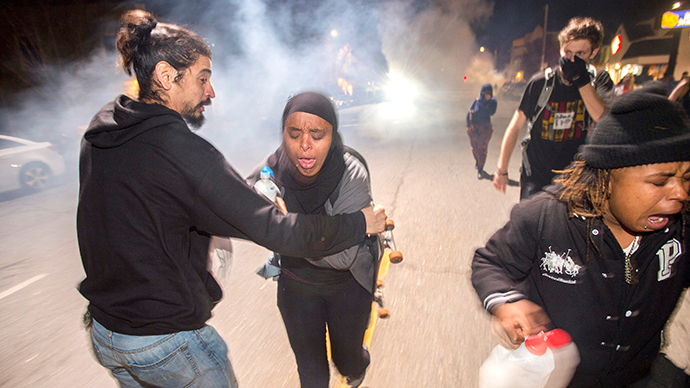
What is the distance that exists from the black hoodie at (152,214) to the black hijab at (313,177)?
23.3 inches

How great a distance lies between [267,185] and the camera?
1.93m

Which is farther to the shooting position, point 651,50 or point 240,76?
point 651,50

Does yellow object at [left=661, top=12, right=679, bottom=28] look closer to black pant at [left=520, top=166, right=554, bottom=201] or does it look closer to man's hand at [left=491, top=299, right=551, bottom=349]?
black pant at [left=520, top=166, right=554, bottom=201]

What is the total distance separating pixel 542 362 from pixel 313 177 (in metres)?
1.27

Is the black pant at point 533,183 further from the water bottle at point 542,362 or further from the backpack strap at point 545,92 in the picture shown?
the water bottle at point 542,362

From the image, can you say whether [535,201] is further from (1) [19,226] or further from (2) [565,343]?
(1) [19,226]

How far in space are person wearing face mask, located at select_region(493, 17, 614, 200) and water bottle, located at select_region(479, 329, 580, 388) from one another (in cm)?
191

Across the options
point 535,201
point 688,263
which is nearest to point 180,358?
point 535,201

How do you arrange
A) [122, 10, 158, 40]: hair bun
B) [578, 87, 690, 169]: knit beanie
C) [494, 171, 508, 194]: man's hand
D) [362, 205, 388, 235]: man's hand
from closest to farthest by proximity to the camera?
[578, 87, 690, 169]: knit beanie
[122, 10, 158, 40]: hair bun
[362, 205, 388, 235]: man's hand
[494, 171, 508, 194]: man's hand

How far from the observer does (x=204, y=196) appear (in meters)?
1.22

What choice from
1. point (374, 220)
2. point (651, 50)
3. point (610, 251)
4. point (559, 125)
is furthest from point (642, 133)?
point (651, 50)

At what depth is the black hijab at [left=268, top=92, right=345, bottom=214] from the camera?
192 cm

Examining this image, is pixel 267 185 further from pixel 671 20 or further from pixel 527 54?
pixel 527 54

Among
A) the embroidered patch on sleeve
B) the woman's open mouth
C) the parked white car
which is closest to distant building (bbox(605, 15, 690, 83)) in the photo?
the embroidered patch on sleeve
